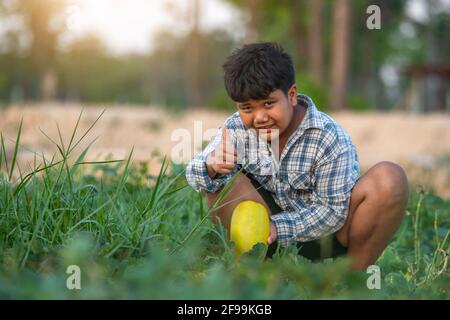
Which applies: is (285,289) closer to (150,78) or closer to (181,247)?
(181,247)

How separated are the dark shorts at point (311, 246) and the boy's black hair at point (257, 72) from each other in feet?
1.41

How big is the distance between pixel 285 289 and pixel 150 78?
178ft

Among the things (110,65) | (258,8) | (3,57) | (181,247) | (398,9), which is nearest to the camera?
(181,247)

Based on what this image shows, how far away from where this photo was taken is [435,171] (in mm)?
8773

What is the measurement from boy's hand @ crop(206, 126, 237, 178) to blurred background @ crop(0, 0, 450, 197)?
950 mm

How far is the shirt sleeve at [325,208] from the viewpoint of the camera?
2.89 metres

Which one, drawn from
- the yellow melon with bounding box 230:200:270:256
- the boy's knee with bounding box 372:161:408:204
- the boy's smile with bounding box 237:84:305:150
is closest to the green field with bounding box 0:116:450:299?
the yellow melon with bounding box 230:200:270:256

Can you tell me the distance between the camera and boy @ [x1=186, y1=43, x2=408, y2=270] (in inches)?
110

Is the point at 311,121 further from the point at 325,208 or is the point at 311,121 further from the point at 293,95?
the point at 325,208

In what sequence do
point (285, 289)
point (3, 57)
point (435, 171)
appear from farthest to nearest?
point (3, 57), point (435, 171), point (285, 289)

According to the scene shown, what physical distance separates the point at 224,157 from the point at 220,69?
28.5 meters

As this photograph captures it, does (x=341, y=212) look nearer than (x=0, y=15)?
Yes

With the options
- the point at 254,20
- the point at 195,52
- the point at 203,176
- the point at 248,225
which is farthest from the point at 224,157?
the point at 195,52

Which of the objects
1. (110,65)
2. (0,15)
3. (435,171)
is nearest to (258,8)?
(435,171)
